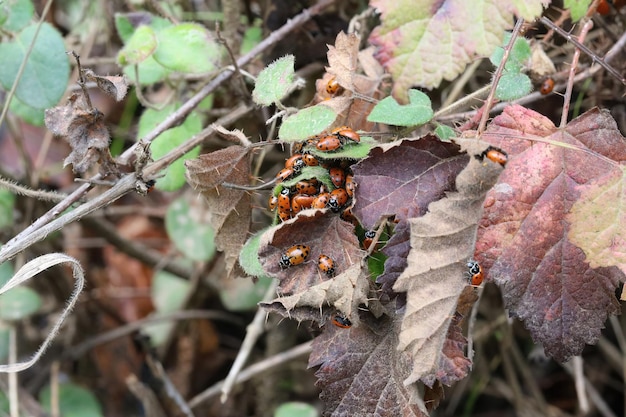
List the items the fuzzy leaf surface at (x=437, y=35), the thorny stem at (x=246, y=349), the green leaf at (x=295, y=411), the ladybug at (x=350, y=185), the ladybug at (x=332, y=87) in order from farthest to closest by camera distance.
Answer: the green leaf at (x=295, y=411), the thorny stem at (x=246, y=349), the ladybug at (x=332, y=87), the ladybug at (x=350, y=185), the fuzzy leaf surface at (x=437, y=35)

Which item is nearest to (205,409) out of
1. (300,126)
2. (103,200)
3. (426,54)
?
(103,200)

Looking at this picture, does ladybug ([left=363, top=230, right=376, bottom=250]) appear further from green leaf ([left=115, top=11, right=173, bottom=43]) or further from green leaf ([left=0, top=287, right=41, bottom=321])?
green leaf ([left=0, top=287, right=41, bottom=321])

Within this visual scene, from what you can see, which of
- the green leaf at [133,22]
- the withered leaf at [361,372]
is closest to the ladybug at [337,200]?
the withered leaf at [361,372]

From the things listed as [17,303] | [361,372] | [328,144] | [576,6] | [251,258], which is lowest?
[17,303]

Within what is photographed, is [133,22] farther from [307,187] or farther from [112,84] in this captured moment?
[307,187]

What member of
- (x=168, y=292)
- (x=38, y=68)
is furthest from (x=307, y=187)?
(x=168, y=292)

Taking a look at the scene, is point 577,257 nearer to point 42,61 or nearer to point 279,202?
point 279,202

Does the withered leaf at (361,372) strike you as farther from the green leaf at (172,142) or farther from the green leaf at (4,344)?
the green leaf at (4,344)
